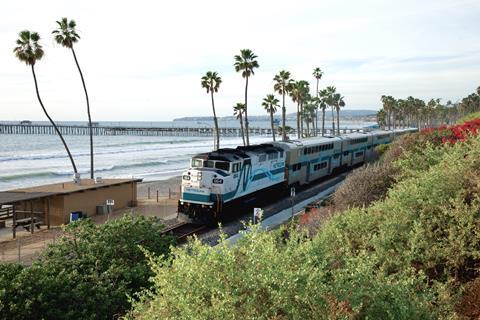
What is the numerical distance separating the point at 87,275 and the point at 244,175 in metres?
16.8

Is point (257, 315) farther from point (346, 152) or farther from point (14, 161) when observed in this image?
point (14, 161)

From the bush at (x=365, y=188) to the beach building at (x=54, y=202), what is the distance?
1666 cm

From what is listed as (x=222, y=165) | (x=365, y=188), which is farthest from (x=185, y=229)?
(x=365, y=188)

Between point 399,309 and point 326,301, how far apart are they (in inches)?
50.9

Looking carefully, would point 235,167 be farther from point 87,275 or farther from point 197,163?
point 87,275

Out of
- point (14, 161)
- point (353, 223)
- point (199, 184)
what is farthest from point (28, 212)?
point (14, 161)

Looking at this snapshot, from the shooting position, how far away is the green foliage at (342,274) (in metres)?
6.12

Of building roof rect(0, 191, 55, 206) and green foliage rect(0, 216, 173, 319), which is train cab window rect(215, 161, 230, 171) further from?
green foliage rect(0, 216, 173, 319)

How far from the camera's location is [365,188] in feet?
65.0

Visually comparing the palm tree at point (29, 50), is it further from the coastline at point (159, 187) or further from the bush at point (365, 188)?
the bush at point (365, 188)

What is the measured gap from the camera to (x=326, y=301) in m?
6.14

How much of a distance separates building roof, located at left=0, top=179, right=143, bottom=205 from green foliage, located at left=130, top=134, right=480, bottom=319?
64.2 ft

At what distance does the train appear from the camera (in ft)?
85.3

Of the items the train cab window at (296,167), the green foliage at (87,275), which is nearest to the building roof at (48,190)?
the green foliage at (87,275)
